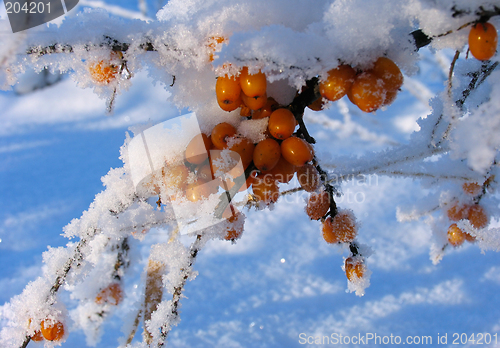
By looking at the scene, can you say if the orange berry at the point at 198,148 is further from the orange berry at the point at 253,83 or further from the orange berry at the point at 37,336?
the orange berry at the point at 37,336

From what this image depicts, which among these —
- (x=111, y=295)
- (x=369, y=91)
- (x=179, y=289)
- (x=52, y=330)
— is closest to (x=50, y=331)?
(x=52, y=330)

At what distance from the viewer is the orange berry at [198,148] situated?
86 centimetres

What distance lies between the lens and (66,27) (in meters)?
0.74

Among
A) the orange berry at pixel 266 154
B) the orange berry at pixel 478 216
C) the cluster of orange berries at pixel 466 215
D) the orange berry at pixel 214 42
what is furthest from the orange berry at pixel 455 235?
the orange berry at pixel 214 42

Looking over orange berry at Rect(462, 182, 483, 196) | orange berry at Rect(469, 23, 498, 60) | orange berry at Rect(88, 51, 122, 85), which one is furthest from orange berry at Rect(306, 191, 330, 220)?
orange berry at Rect(462, 182, 483, 196)

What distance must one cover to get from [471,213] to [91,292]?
282 cm

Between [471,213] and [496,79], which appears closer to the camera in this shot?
[496,79]

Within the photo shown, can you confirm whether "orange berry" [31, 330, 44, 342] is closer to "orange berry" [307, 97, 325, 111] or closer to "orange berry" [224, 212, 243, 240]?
"orange berry" [224, 212, 243, 240]

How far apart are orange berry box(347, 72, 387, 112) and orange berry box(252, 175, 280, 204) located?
0.34 m

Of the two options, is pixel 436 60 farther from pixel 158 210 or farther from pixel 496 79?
pixel 158 210

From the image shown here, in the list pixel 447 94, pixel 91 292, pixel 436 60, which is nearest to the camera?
pixel 447 94

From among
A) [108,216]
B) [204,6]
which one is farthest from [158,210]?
[204,6]

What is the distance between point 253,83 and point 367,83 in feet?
0.89

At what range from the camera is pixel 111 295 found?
2.25 meters
